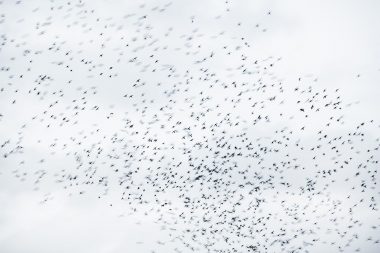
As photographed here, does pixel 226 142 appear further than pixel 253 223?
No

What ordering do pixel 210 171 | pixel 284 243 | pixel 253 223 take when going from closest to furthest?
pixel 210 171, pixel 253 223, pixel 284 243

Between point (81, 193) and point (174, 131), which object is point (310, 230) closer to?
point (174, 131)

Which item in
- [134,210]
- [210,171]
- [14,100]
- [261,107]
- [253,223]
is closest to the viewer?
[14,100]

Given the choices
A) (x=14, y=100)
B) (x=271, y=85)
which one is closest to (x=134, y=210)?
(x=14, y=100)

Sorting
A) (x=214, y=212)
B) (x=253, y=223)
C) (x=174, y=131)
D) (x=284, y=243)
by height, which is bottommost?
(x=284, y=243)

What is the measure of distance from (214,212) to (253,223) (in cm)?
242

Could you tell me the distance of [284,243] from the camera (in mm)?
24859

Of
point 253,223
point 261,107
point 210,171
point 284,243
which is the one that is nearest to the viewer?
point 261,107

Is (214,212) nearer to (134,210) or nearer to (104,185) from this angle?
(134,210)

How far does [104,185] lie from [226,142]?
5892mm

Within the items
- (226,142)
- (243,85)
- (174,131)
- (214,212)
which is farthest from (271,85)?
(214,212)

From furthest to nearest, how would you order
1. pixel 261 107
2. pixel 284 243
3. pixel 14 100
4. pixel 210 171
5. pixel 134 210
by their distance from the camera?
pixel 284 243
pixel 134 210
pixel 210 171
pixel 261 107
pixel 14 100

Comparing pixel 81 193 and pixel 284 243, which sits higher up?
pixel 81 193

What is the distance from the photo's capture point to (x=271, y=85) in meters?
15.3
